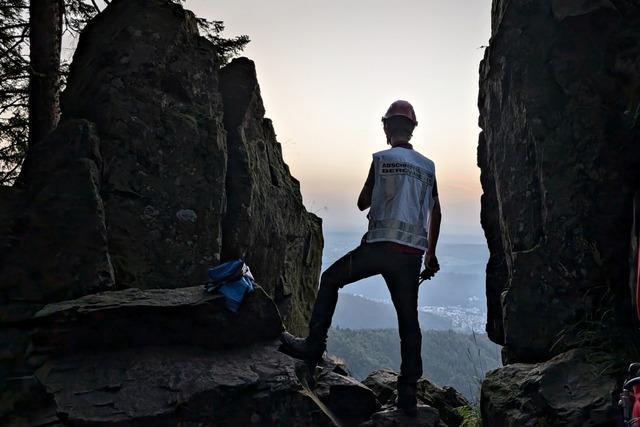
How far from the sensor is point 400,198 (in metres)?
6.29

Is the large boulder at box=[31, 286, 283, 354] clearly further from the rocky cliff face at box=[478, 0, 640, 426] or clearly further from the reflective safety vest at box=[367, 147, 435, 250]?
the rocky cliff face at box=[478, 0, 640, 426]

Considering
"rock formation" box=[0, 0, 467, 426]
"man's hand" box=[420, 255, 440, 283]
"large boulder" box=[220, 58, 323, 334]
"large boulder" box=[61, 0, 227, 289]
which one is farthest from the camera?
"large boulder" box=[220, 58, 323, 334]

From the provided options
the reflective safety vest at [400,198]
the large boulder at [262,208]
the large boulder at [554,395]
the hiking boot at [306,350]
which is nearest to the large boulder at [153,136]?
the large boulder at [262,208]

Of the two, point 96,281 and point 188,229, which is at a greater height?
point 188,229

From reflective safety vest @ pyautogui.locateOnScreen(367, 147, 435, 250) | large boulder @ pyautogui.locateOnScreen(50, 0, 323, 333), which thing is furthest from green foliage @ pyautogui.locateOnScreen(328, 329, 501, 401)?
reflective safety vest @ pyautogui.locateOnScreen(367, 147, 435, 250)

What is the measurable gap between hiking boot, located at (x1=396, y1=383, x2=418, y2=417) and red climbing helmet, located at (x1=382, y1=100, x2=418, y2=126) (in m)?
3.74

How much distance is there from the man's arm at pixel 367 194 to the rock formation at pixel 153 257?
6.79 ft

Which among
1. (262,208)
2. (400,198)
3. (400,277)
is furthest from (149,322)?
(262,208)

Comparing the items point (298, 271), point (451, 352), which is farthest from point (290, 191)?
point (451, 352)

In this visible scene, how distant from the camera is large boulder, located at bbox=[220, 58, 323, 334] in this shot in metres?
11.3

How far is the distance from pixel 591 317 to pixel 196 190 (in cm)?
773

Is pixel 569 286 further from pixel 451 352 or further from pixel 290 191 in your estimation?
pixel 451 352

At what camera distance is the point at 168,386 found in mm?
5820

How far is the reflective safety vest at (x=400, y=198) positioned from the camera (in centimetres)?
621
